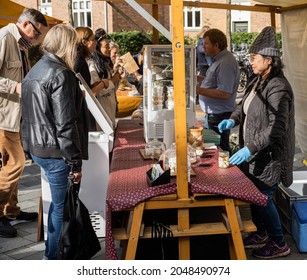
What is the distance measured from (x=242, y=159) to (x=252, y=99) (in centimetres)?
54

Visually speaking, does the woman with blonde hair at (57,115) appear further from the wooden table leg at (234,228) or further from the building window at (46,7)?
the building window at (46,7)

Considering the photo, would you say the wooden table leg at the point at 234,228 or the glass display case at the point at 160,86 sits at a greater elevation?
the glass display case at the point at 160,86

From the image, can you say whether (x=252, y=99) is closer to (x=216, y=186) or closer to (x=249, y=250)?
(x=216, y=186)

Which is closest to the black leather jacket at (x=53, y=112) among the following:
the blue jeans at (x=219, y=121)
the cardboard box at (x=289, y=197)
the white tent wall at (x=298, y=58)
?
the cardboard box at (x=289, y=197)

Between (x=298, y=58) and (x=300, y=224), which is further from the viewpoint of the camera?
(x=298, y=58)

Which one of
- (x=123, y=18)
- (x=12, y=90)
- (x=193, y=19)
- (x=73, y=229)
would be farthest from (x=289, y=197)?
(x=193, y=19)

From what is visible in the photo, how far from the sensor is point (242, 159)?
379 centimetres

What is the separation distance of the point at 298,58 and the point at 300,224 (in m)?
2.59

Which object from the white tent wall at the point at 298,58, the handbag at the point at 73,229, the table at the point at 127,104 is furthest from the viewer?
the table at the point at 127,104

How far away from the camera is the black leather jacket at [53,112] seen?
356cm

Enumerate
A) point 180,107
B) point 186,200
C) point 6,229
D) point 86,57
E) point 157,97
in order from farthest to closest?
1. point 86,57
2. point 6,229
3. point 157,97
4. point 186,200
5. point 180,107

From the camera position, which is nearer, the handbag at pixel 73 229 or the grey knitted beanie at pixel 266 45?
the handbag at pixel 73 229

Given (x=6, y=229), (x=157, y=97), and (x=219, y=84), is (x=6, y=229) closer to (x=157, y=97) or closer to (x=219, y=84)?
(x=157, y=97)

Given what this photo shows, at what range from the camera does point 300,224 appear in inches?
166
